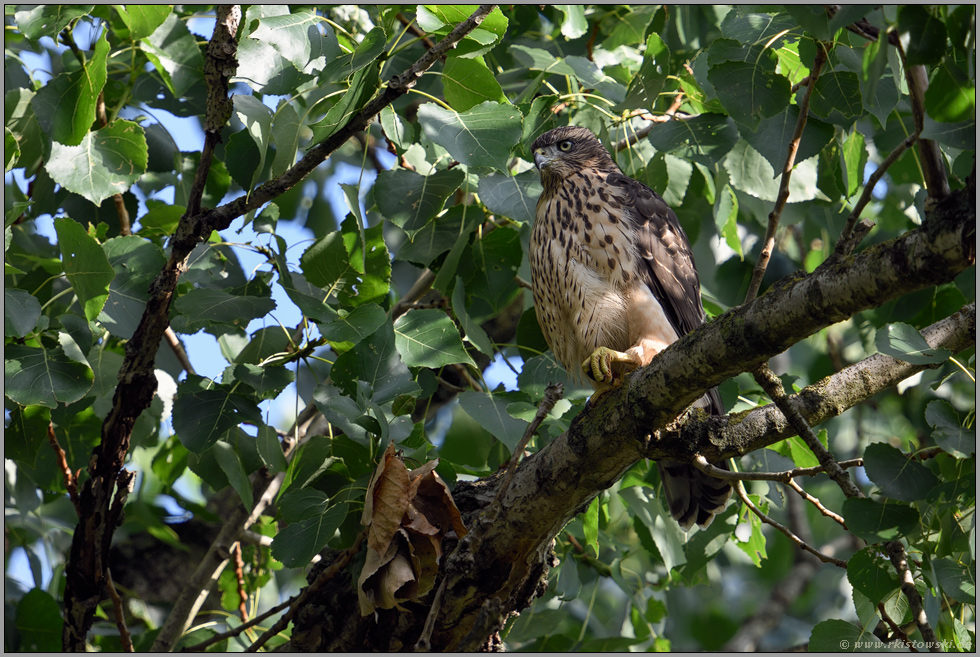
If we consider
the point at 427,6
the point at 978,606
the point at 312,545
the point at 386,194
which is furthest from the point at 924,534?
the point at 427,6

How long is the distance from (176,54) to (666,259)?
6.70 feet

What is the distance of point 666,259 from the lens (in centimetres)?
324

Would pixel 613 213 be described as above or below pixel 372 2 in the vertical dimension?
below

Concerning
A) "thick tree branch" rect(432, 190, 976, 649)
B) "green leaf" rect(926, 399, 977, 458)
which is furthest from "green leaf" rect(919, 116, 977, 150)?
"green leaf" rect(926, 399, 977, 458)

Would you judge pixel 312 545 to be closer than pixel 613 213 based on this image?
Yes

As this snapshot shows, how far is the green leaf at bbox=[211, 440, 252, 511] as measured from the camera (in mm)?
2984

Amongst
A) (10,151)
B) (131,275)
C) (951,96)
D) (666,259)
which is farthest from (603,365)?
(10,151)

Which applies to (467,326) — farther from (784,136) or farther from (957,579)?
(957,579)

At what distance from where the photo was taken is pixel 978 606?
231 centimetres

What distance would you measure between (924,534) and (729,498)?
0.92 meters

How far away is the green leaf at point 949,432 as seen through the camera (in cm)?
226

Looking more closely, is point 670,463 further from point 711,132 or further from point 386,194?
point 386,194

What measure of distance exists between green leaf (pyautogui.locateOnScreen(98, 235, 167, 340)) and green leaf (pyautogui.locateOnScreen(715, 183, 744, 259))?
2.15 metres

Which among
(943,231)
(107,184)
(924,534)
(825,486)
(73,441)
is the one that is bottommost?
(825,486)
